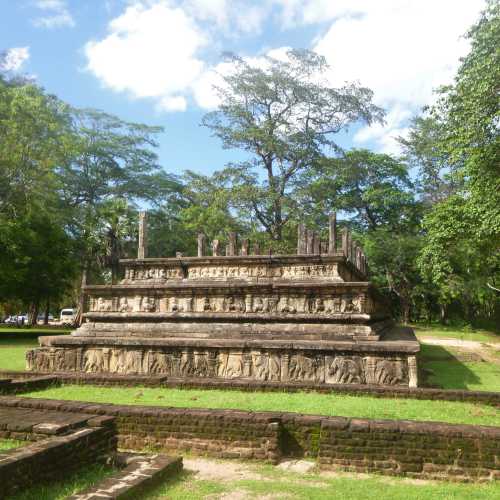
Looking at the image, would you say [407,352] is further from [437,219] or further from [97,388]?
[437,219]

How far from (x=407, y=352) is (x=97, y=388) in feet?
16.8

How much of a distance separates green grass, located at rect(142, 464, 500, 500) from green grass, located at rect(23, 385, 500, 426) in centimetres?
147

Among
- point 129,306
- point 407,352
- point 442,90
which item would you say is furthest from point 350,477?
point 442,90

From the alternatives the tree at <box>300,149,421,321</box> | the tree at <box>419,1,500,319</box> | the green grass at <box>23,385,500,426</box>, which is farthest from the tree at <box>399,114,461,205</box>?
the green grass at <box>23,385,500,426</box>

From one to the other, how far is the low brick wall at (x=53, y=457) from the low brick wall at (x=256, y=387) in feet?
10.4

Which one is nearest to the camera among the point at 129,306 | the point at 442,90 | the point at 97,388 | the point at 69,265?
the point at 97,388

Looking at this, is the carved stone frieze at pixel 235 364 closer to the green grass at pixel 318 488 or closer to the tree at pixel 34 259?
the green grass at pixel 318 488

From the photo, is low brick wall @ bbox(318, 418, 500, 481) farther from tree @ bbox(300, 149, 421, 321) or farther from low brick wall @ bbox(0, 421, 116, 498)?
tree @ bbox(300, 149, 421, 321)

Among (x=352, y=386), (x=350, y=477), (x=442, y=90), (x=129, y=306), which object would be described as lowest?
(x=350, y=477)

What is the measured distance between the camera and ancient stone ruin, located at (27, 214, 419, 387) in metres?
8.45

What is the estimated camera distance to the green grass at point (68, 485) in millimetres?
3413

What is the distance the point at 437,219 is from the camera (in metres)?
16.4

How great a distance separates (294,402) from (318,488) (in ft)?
8.36

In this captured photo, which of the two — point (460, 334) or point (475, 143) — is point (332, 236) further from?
point (460, 334)
